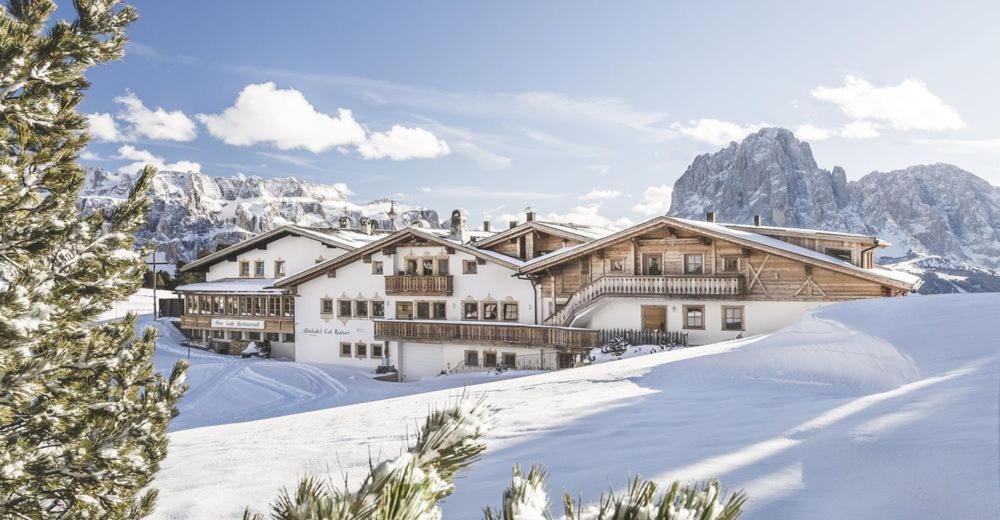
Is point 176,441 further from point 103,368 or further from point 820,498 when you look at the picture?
point 820,498

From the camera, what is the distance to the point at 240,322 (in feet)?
123

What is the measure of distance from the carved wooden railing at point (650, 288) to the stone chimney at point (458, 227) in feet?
24.7

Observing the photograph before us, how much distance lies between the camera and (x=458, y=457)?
1.54m

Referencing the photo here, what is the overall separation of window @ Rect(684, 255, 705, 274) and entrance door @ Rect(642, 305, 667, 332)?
2.12 meters

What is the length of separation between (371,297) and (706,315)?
60.1ft

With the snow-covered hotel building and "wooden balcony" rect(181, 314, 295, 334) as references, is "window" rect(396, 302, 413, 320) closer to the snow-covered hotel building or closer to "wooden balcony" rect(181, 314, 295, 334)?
the snow-covered hotel building

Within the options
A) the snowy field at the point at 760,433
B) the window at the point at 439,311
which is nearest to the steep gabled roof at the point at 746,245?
the window at the point at 439,311

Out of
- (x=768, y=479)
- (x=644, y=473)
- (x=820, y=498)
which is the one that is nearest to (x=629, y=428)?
(x=644, y=473)

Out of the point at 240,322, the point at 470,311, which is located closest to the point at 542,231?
the point at 470,311

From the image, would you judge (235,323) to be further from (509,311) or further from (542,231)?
(542,231)

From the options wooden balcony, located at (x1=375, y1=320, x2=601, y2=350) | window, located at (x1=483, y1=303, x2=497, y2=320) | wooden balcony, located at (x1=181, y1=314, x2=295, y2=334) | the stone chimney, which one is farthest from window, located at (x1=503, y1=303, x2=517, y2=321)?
wooden balcony, located at (x1=181, y1=314, x2=295, y2=334)

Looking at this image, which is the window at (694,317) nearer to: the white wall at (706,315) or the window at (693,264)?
the white wall at (706,315)

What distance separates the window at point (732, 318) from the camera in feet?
84.0

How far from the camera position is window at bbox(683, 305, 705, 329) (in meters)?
26.3
